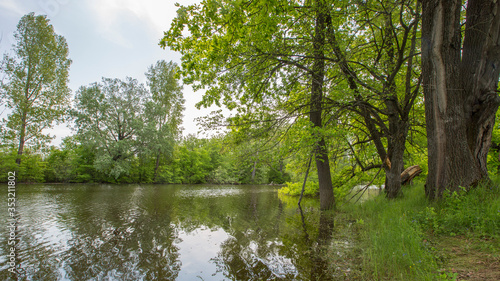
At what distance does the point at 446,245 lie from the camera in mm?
3227

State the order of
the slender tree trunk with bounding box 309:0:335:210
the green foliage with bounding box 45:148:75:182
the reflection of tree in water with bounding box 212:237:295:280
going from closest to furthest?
the reflection of tree in water with bounding box 212:237:295:280 < the slender tree trunk with bounding box 309:0:335:210 < the green foliage with bounding box 45:148:75:182

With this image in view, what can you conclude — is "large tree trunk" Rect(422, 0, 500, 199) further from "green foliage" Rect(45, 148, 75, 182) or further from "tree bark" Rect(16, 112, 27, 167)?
"green foliage" Rect(45, 148, 75, 182)

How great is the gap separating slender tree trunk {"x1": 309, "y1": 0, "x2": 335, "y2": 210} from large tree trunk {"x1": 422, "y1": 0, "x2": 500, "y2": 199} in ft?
7.85

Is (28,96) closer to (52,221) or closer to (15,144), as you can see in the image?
(15,144)

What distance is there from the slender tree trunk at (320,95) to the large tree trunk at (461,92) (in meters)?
2.39

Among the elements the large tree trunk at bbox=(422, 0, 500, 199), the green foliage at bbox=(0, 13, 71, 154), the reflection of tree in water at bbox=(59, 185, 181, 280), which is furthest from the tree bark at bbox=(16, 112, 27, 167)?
the large tree trunk at bbox=(422, 0, 500, 199)

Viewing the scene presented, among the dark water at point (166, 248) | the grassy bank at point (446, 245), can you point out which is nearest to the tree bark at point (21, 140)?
the dark water at point (166, 248)

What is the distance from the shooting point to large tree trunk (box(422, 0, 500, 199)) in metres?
4.45

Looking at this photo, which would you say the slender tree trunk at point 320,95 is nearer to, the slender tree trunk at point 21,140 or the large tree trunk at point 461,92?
the large tree trunk at point 461,92

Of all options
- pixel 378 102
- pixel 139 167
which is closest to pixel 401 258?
pixel 378 102

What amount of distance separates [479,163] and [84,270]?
747 centimetres

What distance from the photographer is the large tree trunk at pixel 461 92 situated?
14.6ft

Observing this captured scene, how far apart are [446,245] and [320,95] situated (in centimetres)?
449

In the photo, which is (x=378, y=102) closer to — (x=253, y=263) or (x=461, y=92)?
(x=461, y=92)
